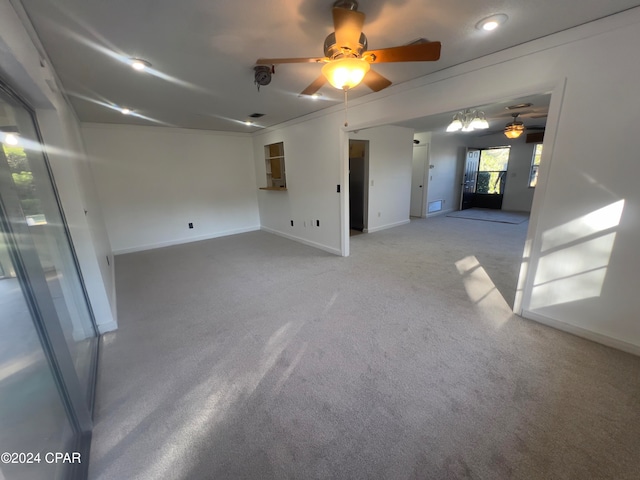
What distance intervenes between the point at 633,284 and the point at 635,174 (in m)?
0.79

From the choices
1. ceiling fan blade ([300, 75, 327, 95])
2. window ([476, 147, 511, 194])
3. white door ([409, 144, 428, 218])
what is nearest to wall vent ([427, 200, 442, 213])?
white door ([409, 144, 428, 218])

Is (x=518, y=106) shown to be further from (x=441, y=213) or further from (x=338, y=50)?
(x=338, y=50)

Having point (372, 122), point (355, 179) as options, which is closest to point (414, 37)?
point (372, 122)

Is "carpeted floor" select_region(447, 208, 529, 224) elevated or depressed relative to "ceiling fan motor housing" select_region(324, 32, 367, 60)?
depressed

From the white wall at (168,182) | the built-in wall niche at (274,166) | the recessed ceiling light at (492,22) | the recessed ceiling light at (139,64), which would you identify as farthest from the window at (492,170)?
the recessed ceiling light at (139,64)

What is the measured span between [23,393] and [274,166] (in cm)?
522

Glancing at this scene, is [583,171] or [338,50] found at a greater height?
[338,50]

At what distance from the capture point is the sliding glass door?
0.94 meters

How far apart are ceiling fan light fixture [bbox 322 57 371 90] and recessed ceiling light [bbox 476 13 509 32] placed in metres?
0.92

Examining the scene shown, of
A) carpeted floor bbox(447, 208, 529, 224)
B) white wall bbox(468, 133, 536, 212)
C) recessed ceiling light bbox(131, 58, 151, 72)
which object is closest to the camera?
recessed ceiling light bbox(131, 58, 151, 72)

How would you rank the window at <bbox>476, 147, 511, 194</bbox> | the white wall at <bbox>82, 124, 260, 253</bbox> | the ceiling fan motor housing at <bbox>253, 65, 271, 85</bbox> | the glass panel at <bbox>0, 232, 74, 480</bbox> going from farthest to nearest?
the window at <bbox>476, 147, 511, 194</bbox>
the white wall at <bbox>82, 124, 260, 253</bbox>
the ceiling fan motor housing at <bbox>253, 65, 271, 85</bbox>
the glass panel at <bbox>0, 232, 74, 480</bbox>

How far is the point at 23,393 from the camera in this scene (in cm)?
100

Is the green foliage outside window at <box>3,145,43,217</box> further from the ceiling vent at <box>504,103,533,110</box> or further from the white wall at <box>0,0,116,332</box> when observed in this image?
the ceiling vent at <box>504,103,533,110</box>

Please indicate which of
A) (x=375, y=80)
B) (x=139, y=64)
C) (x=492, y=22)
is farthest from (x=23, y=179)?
(x=492, y=22)
